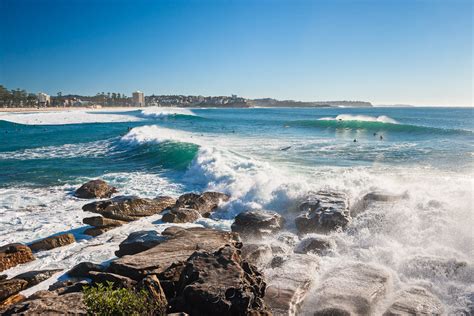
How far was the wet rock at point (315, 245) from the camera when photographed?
26.5 ft

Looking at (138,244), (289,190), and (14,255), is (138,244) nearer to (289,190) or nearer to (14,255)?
(14,255)

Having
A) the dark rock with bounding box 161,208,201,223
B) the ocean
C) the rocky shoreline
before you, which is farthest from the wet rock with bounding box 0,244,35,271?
the dark rock with bounding box 161,208,201,223

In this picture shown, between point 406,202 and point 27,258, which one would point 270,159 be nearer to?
point 406,202

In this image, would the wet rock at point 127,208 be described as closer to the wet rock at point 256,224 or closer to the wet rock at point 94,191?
the wet rock at point 94,191

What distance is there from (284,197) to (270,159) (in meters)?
8.62

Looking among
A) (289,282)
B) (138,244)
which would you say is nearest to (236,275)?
(289,282)

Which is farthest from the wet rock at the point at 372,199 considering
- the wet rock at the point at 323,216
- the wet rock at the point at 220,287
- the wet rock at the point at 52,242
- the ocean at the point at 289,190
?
the wet rock at the point at 52,242

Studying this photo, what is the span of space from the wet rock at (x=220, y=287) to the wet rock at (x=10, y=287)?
3.38 m

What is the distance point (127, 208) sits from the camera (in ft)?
37.4

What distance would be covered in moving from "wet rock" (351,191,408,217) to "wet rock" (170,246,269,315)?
252 inches

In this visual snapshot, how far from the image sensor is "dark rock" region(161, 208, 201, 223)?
35.4 feet

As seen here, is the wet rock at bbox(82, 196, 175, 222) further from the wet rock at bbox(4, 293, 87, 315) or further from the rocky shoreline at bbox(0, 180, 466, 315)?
the wet rock at bbox(4, 293, 87, 315)

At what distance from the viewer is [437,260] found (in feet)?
23.8

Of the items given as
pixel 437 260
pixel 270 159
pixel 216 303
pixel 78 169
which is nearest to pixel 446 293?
pixel 437 260
